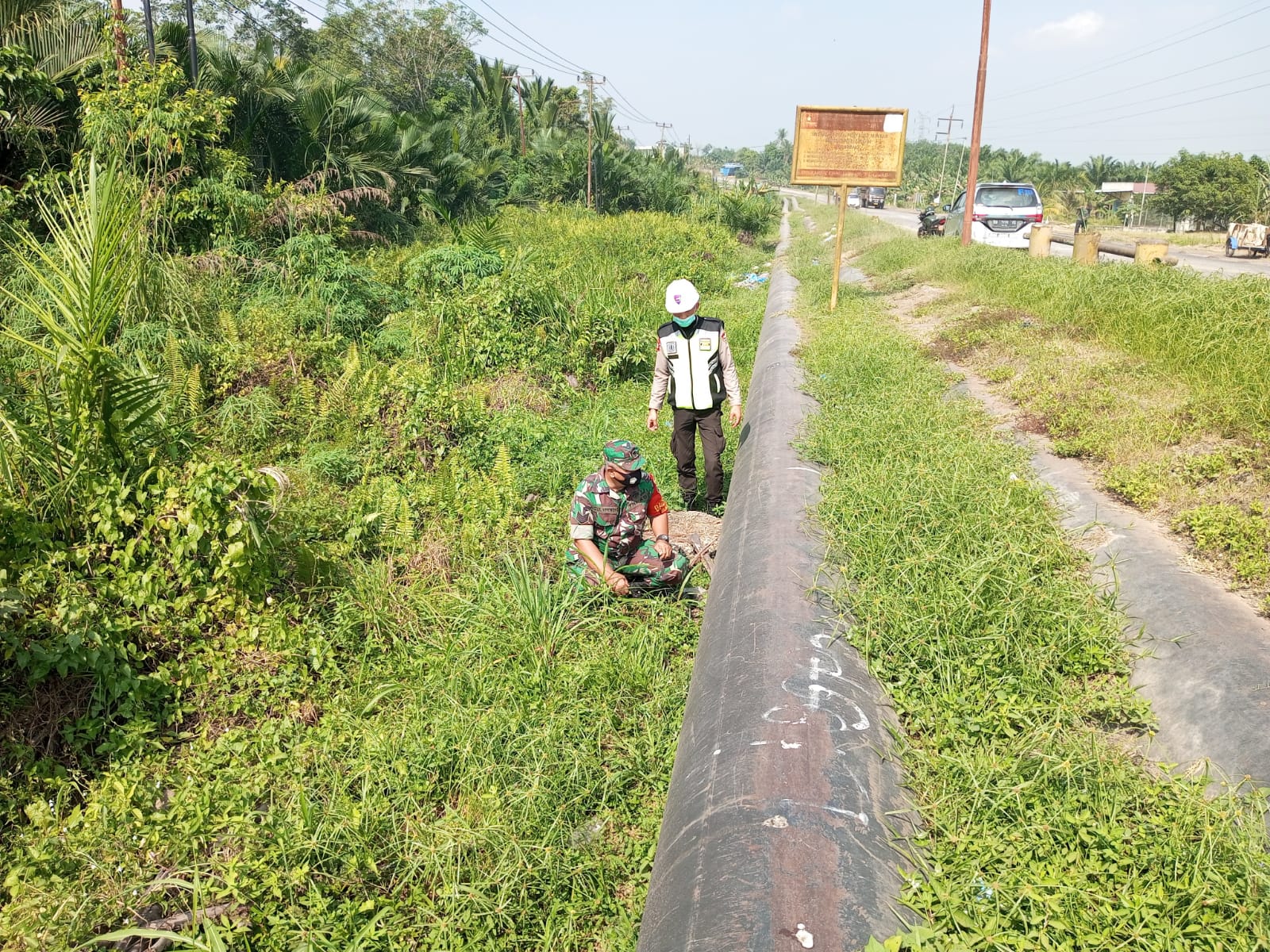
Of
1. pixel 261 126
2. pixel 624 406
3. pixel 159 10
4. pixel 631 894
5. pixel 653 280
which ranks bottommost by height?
pixel 631 894

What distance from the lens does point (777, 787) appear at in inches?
89.9

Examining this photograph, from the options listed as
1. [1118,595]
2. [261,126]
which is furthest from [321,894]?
[261,126]

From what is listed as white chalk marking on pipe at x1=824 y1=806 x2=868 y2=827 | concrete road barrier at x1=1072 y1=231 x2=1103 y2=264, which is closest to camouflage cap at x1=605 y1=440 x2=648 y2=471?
white chalk marking on pipe at x1=824 y1=806 x2=868 y2=827

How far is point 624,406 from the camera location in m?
8.07

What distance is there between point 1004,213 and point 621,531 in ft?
54.3

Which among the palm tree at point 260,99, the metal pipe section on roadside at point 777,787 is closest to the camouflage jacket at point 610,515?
the metal pipe section on roadside at point 777,787

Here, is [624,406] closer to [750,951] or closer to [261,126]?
[750,951]

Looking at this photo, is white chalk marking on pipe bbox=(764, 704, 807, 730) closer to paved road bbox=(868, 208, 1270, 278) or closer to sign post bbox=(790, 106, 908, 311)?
sign post bbox=(790, 106, 908, 311)

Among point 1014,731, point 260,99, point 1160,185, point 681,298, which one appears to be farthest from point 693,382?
point 1160,185

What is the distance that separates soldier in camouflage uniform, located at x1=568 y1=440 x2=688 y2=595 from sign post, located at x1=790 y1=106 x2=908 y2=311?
21.7 ft

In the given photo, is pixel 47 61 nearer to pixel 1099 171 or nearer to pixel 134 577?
pixel 134 577

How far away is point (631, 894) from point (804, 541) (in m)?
1.66

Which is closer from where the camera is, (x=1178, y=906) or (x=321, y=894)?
(x=1178, y=906)

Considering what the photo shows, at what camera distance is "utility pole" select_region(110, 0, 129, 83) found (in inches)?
317
